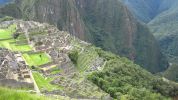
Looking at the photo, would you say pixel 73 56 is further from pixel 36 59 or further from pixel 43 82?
pixel 43 82

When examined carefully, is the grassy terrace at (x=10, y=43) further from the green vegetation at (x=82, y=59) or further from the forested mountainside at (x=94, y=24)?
the forested mountainside at (x=94, y=24)

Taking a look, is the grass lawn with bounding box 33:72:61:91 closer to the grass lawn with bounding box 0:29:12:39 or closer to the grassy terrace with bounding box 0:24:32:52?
the grassy terrace with bounding box 0:24:32:52

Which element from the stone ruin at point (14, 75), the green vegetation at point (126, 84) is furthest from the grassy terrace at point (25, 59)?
the green vegetation at point (126, 84)

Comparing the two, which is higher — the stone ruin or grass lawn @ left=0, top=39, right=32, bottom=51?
the stone ruin

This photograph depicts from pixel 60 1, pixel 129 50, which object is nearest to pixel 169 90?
pixel 60 1

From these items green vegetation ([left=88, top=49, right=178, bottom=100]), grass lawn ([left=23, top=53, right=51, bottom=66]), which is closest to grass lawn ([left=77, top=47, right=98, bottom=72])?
green vegetation ([left=88, top=49, right=178, bottom=100])

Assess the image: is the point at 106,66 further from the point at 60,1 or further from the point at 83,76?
the point at 60,1
